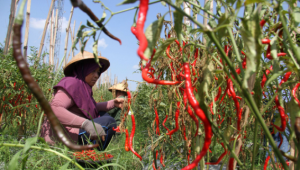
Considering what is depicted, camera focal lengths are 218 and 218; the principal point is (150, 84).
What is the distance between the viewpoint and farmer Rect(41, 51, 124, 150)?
70.0 inches

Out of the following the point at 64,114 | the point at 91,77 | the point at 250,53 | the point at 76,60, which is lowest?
the point at 64,114

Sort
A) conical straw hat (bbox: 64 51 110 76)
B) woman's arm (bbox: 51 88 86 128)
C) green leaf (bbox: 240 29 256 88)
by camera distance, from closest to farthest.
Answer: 1. green leaf (bbox: 240 29 256 88)
2. woman's arm (bbox: 51 88 86 128)
3. conical straw hat (bbox: 64 51 110 76)

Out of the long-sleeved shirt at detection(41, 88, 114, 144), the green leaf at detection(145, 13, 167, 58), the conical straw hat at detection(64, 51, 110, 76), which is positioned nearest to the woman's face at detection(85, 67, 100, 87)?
the conical straw hat at detection(64, 51, 110, 76)

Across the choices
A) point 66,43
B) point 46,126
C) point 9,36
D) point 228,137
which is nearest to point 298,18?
point 228,137

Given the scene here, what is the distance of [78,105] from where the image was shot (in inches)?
78.0

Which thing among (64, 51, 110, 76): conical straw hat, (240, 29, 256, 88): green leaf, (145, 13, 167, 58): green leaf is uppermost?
Answer: (64, 51, 110, 76): conical straw hat

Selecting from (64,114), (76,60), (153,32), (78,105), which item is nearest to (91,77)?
(76,60)

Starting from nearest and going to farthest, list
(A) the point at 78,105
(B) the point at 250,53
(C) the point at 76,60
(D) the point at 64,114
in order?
(B) the point at 250,53, (D) the point at 64,114, (A) the point at 78,105, (C) the point at 76,60

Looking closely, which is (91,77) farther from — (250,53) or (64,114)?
(250,53)

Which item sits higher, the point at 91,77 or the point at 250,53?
the point at 91,77

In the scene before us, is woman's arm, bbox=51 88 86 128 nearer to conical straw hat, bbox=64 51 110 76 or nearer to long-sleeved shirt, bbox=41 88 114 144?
long-sleeved shirt, bbox=41 88 114 144

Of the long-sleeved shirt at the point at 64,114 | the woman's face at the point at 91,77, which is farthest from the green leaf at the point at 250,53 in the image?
the woman's face at the point at 91,77

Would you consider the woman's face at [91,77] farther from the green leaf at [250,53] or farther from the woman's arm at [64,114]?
the green leaf at [250,53]

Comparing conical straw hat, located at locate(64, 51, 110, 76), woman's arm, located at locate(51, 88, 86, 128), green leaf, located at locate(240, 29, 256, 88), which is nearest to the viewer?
green leaf, located at locate(240, 29, 256, 88)
